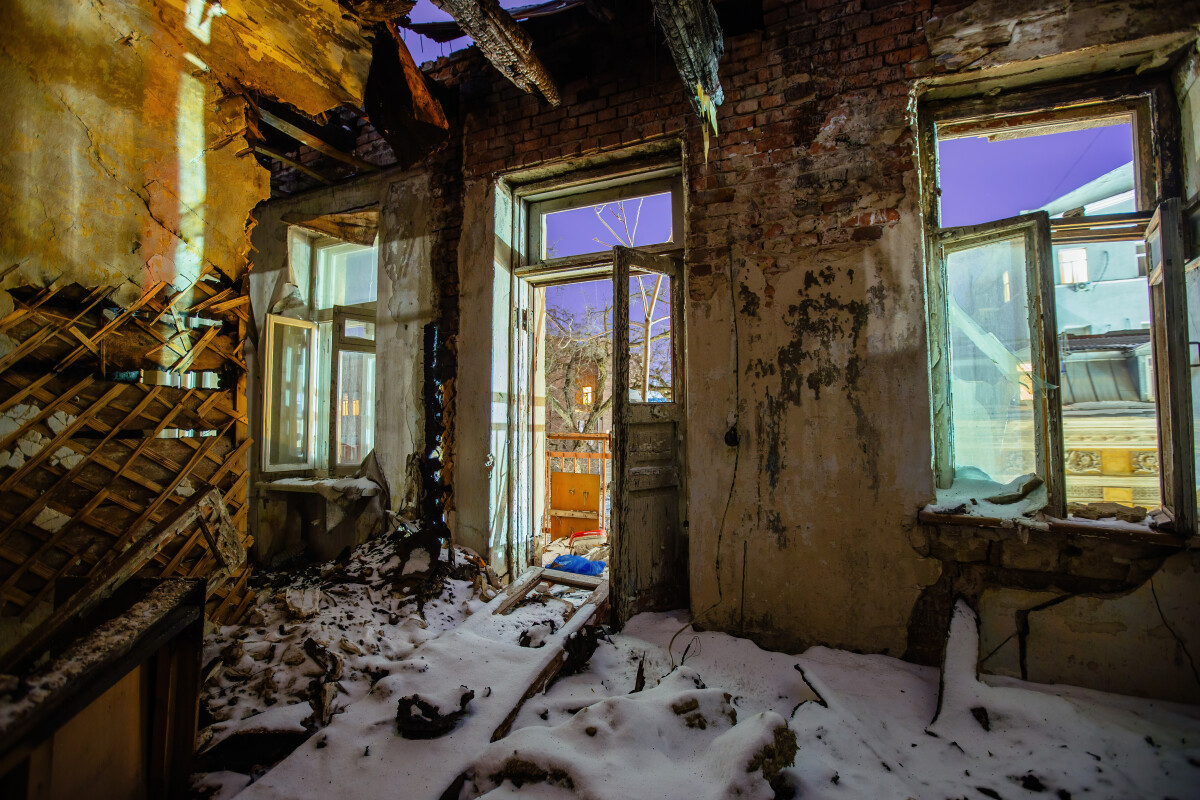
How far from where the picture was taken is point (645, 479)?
276 cm

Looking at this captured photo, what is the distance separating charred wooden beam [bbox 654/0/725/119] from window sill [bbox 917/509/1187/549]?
2.22 m

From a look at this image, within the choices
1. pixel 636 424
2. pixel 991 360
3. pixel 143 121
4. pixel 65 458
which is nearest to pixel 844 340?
pixel 991 360

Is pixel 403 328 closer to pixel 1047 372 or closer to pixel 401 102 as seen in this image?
pixel 401 102

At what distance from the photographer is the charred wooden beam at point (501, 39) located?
208cm

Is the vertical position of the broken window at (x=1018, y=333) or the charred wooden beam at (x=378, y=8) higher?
the charred wooden beam at (x=378, y=8)

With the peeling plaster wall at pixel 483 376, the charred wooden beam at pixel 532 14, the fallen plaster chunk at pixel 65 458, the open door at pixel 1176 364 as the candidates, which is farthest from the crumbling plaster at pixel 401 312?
the open door at pixel 1176 364

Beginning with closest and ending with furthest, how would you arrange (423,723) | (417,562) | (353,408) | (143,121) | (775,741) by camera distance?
(775,741) < (423,723) < (143,121) < (417,562) < (353,408)

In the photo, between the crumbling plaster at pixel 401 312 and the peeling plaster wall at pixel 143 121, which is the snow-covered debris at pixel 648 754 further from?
the peeling plaster wall at pixel 143 121

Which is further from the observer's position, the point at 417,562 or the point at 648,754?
the point at 417,562

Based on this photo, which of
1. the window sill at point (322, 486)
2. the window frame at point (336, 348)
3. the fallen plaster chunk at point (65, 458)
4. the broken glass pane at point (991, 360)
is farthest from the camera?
the window frame at point (336, 348)

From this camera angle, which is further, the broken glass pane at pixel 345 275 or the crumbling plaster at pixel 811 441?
the broken glass pane at pixel 345 275

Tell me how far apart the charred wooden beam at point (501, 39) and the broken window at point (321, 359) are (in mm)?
2226

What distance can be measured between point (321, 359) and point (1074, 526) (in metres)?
5.10

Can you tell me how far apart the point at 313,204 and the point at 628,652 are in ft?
13.5
